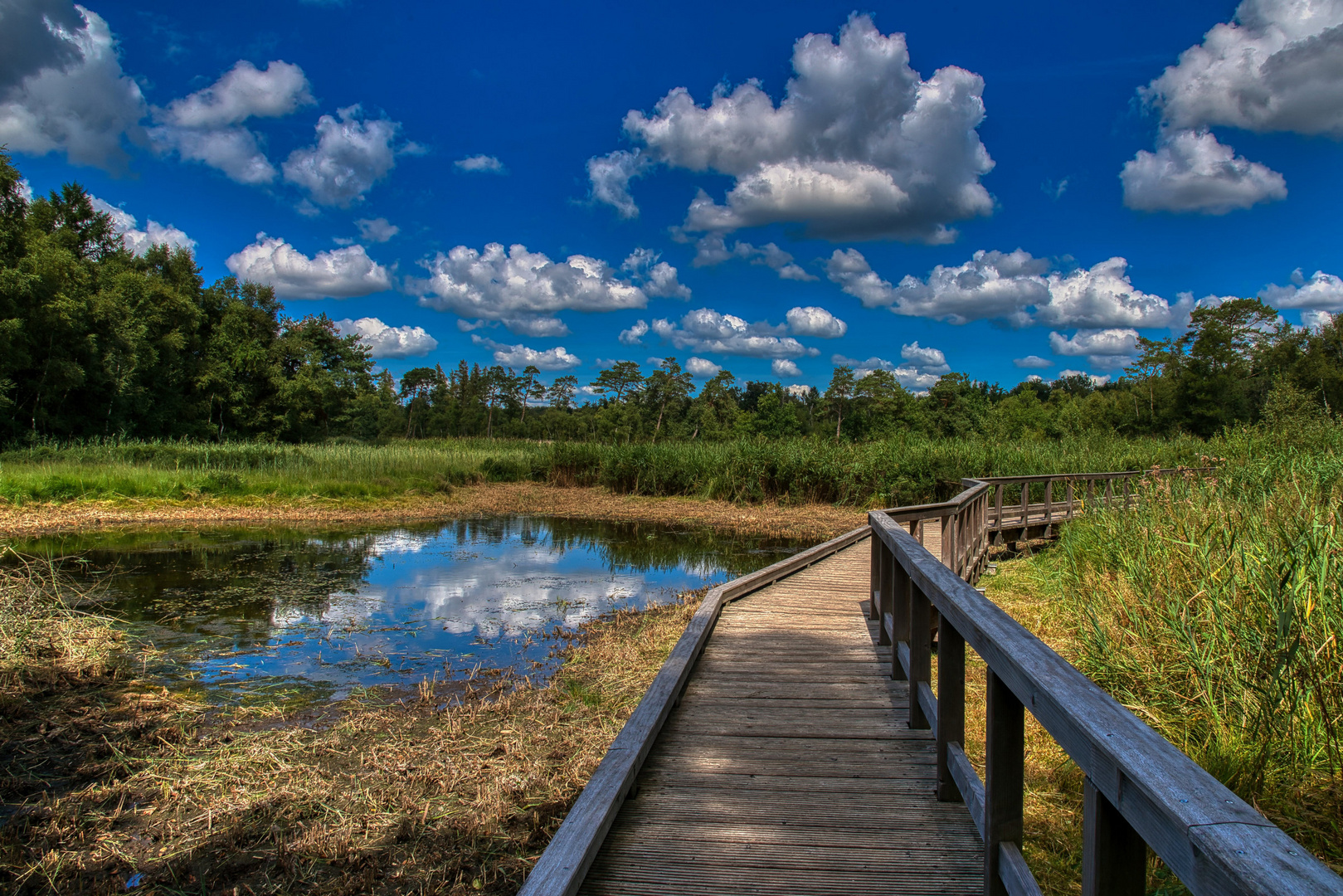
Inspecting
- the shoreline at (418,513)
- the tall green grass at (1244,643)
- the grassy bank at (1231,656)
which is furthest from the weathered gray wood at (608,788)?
the shoreline at (418,513)

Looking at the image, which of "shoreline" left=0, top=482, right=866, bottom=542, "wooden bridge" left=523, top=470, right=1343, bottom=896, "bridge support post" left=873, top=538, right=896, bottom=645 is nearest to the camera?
"wooden bridge" left=523, top=470, right=1343, bottom=896

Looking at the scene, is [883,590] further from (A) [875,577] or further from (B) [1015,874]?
(B) [1015,874]

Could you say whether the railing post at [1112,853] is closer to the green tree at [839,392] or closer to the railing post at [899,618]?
the railing post at [899,618]

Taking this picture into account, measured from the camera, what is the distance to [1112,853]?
1.40 m

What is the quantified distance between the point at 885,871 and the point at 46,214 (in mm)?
48640

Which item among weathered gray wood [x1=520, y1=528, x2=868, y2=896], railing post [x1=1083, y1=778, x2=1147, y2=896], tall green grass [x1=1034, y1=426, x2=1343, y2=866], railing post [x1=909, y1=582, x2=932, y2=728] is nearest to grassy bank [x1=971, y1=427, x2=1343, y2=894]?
tall green grass [x1=1034, y1=426, x2=1343, y2=866]

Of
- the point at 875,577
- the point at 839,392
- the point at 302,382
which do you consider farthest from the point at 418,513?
the point at 839,392

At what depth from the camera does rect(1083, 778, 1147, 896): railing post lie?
1389 mm

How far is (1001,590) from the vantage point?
30.6ft

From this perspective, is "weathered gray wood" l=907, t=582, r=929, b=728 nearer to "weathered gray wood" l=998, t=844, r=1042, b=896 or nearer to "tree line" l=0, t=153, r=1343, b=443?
"weathered gray wood" l=998, t=844, r=1042, b=896

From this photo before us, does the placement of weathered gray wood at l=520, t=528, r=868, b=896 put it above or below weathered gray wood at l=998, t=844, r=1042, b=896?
below

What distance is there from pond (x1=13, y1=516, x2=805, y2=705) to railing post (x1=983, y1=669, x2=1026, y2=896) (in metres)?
5.27

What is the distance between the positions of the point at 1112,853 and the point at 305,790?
14.4 feet

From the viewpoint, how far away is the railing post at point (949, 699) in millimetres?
2689
